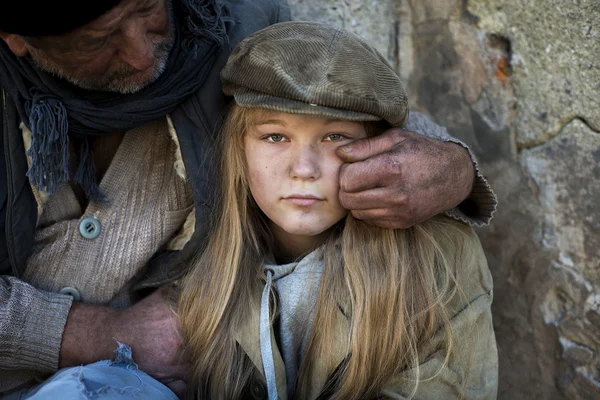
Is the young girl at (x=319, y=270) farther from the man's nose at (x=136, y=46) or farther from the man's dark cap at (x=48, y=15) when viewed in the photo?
the man's dark cap at (x=48, y=15)

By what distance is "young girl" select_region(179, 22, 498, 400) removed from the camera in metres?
1.78

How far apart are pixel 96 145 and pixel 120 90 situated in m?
0.31

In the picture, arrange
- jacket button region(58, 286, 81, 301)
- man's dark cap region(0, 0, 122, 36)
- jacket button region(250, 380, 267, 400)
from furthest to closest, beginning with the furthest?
jacket button region(58, 286, 81, 301), jacket button region(250, 380, 267, 400), man's dark cap region(0, 0, 122, 36)

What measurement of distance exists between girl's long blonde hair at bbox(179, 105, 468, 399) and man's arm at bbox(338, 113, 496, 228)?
112 millimetres

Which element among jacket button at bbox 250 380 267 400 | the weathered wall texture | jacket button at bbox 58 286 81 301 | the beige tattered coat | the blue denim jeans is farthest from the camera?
the weathered wall texture

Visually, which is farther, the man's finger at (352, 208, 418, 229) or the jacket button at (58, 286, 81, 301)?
the jacket button at (58, 286, 81, 301)

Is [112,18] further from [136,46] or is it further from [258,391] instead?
[258,391]

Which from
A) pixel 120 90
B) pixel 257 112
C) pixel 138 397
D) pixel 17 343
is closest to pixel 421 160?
pixel 257 112

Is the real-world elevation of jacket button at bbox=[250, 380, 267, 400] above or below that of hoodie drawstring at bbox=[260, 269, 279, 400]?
below

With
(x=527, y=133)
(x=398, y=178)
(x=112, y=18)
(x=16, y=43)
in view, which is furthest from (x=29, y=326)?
(x=527, y=133)

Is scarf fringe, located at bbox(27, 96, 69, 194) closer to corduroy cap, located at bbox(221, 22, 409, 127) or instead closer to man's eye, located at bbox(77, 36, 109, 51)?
man's eye, located at bbox(77, 36, 109, 51)

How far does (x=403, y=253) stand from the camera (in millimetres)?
1926

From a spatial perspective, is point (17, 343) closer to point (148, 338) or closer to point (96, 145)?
point (148, 338)

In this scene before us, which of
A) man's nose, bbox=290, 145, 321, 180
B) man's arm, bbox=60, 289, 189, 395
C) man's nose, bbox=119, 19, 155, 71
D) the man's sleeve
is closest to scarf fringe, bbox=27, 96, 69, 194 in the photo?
man's nose, bbox=119, 19, 155, 71
